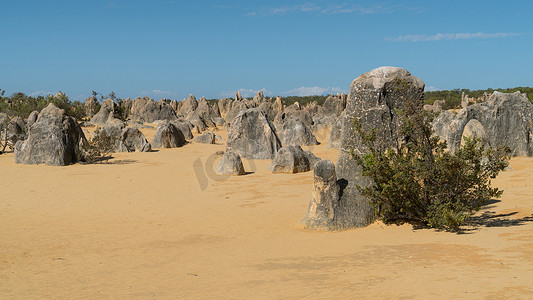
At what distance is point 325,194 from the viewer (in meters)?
7.70

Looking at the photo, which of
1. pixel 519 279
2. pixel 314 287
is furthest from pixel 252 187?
pixel 519 279

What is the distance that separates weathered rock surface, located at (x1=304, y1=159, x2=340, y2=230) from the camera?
7.65 m

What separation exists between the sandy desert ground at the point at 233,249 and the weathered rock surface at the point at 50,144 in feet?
15.6

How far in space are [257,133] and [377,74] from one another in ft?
38.7

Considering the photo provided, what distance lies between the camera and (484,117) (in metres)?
17.4

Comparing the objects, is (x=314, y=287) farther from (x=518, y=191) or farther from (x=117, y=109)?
(x=117, y=109)

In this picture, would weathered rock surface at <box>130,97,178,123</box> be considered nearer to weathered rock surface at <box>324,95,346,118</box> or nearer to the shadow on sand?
weathered rock surface at <box>324,95,346,118</box>

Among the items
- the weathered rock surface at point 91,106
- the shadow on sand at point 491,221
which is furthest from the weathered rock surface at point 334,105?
the shadow on sand at point 491,221

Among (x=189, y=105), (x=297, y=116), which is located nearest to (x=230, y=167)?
(x=297, y=116)

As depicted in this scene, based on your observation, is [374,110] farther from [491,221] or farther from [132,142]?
[132,142]

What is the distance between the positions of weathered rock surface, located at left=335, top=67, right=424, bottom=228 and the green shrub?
26 centimetres

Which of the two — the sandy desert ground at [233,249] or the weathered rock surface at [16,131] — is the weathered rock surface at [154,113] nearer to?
the weathered rock surface at [16,131]

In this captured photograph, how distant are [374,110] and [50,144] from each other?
13008mm

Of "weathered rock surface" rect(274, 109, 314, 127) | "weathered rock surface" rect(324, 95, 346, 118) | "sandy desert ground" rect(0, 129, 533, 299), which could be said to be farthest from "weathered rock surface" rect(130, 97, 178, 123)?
"sandy desert ground" rect(0, 129, 533, 299)
